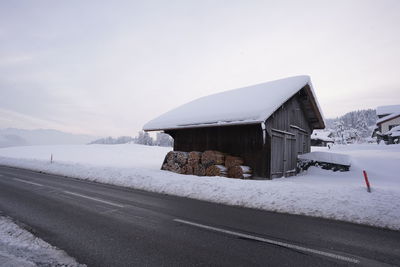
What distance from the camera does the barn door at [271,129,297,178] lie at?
42.6 ft

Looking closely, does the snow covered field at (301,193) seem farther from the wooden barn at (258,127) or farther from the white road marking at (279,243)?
the wooden barn at (258,127)

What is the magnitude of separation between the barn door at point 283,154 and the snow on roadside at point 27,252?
11.0 m

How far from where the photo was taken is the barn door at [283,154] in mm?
12977

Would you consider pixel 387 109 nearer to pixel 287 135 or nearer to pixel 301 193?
pixel 287 135

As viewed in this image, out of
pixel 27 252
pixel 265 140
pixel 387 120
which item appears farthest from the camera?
pixel 387 120

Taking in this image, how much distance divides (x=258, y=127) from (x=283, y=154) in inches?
120

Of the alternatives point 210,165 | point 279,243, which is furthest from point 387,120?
point 279,243

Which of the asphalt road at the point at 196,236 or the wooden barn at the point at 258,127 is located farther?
the wooden barn at the point at 258,127

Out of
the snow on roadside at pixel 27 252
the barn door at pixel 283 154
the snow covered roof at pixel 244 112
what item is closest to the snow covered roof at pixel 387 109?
the snow covered roof at pixel 244 112

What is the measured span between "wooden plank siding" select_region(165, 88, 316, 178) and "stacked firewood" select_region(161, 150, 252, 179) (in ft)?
2.39

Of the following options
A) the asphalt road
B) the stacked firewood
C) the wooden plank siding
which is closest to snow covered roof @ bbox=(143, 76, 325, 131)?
the wooden plank siding

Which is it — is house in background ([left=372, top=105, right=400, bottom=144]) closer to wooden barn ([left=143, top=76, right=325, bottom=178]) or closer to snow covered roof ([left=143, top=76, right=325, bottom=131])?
wooden barn ([left=143, top=76, right=325, bottom=178])

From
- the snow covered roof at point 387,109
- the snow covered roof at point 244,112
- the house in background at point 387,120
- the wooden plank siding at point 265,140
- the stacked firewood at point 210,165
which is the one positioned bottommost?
the stacked firewood at point 210,165

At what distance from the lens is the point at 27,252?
11.8ft
